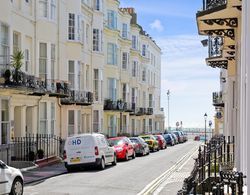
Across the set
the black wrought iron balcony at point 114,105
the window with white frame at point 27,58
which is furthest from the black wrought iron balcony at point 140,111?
the window with white frame at point 27,58

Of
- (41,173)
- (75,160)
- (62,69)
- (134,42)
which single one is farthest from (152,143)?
(134,42)

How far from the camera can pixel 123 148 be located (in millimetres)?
32000

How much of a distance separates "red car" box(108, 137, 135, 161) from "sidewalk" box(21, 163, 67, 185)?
508 cm

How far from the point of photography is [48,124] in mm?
31453

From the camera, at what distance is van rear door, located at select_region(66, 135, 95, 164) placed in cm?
2464

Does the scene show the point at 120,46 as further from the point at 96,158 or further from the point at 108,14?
the point at 96,158

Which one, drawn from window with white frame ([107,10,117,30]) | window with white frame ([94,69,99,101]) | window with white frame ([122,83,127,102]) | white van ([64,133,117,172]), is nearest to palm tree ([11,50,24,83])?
white van ([64,133,117,172])

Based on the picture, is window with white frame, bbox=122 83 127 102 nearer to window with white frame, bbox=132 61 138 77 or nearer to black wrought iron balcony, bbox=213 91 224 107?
window with white frame, bbox=132 61 138 77

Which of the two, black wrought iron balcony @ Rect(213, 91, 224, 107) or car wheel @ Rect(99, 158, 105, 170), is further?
black wrought iron balcony @ Rect(213, 91, 224, 107)

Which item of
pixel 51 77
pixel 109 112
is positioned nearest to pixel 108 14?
pixel 109 112

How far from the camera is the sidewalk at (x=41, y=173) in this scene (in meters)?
21.0

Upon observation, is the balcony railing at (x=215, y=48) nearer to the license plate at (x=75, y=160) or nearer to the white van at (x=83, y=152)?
the white van at (x=83, y=152)

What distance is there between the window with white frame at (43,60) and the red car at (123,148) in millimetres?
5771

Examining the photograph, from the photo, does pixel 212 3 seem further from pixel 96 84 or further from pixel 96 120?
pixel 96 120
